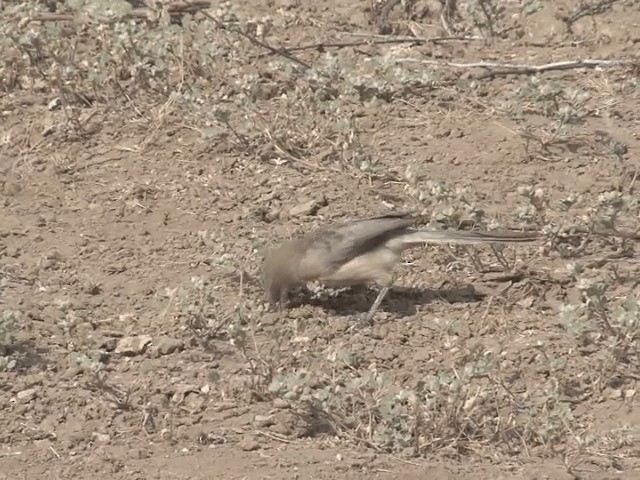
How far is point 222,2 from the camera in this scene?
10.1 meters

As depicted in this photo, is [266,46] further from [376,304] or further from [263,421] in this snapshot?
[263,421]

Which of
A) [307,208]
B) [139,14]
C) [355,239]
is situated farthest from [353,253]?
[139,14]

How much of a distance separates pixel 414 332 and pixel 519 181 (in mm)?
1650

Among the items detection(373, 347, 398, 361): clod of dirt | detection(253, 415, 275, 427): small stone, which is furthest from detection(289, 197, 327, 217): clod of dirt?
detection(253, 415, 275, 427): small stone

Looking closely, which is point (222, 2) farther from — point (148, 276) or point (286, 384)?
point (286, 384)

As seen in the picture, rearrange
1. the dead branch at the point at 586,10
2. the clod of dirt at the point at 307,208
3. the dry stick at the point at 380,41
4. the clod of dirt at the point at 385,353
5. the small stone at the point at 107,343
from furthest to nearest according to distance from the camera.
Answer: the dead branch at the point at 586,10 → the dry stick at the point at 380,41 → the clod of dirt at the point at 307,208 → the small stone at the point at 107,343 → the clod of dirt at the point at 385,353

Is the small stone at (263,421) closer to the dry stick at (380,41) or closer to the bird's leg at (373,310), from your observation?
the bird's leg at (373,310)

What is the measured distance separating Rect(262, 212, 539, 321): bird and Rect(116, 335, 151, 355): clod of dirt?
697 mm

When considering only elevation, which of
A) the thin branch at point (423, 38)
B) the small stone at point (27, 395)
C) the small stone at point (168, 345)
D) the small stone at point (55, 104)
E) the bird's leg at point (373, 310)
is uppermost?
the small stone at point (55, 104)

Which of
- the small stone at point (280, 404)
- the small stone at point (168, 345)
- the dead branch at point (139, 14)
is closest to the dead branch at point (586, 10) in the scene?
the dead branch at point (139, 14)

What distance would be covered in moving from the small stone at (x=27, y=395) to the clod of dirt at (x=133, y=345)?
0.53m

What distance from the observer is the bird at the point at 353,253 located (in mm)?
6715

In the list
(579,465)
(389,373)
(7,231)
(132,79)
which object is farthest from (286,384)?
(132,79)

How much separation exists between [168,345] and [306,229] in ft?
4.49
